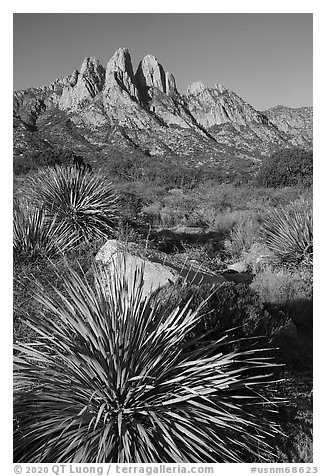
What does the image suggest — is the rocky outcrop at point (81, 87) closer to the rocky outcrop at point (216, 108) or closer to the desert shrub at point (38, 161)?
the rocky outcrop at point (216, 108)

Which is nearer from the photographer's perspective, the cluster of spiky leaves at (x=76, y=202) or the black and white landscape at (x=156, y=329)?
the black and white landscape at (x=156, y=329)

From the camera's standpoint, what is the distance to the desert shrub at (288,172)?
19.8 metres

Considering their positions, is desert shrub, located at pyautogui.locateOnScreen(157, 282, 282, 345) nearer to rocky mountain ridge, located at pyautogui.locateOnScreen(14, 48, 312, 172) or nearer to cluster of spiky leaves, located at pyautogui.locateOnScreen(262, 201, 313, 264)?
cluster of spiky leaves, located at pyautogui.locateOnScreen(262, 201, 313, 264)

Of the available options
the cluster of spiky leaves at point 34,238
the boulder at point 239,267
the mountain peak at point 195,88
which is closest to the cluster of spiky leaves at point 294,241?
the boulder at point 239,267

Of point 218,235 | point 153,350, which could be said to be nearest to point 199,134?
point 218,235

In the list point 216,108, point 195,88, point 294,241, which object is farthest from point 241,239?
point 195,88

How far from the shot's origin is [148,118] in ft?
190

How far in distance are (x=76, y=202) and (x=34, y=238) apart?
5.91 ft

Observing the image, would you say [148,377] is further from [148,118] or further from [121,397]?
[148,118]

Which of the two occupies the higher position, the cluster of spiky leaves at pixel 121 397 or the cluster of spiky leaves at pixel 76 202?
the cluster of spiky leaves at pixel 76 202

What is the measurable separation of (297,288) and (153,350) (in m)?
4.29

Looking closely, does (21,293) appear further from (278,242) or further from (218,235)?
(218,235)

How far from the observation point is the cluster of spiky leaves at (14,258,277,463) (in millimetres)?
2166

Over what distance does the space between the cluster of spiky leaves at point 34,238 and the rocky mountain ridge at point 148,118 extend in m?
32.9
